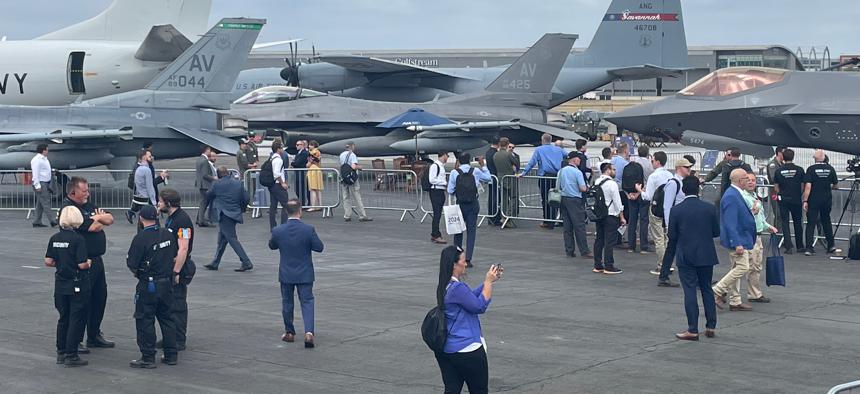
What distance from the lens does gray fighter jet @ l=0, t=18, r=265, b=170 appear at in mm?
23141

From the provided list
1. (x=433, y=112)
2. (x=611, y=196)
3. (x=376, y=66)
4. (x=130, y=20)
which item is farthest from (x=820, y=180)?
(x=130, y=20)

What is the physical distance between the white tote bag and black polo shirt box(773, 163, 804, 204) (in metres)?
4.89

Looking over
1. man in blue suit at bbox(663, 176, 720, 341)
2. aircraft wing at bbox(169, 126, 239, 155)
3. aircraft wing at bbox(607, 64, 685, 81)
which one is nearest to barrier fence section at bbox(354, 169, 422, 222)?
aircraft wing at bbox(169, 126, 239, 155)

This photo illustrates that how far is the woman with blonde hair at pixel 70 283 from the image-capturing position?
30.7 feet

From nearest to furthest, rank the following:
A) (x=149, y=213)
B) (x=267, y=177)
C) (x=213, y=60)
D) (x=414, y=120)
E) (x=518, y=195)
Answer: (x=149, y=213) < (x=267, y=177) < (x=518, y=195) < (x=213, y=60) < (x=414, y=120)

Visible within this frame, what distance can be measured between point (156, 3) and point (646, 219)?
24.8 meters

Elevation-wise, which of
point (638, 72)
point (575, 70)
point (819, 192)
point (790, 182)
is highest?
point (575, 70)

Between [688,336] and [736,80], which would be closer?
[688,336]

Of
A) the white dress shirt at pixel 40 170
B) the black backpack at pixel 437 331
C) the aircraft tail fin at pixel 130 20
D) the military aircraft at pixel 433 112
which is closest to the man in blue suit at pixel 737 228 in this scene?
the black backpack at pixel 437 331

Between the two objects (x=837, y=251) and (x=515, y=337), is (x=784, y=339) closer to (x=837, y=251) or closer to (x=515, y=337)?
(x=515, y=337)

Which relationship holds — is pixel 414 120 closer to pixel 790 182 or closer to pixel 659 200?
pixel 790 182

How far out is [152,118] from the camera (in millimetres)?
24875

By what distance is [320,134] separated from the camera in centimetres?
2922

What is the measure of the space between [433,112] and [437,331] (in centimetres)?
2351
